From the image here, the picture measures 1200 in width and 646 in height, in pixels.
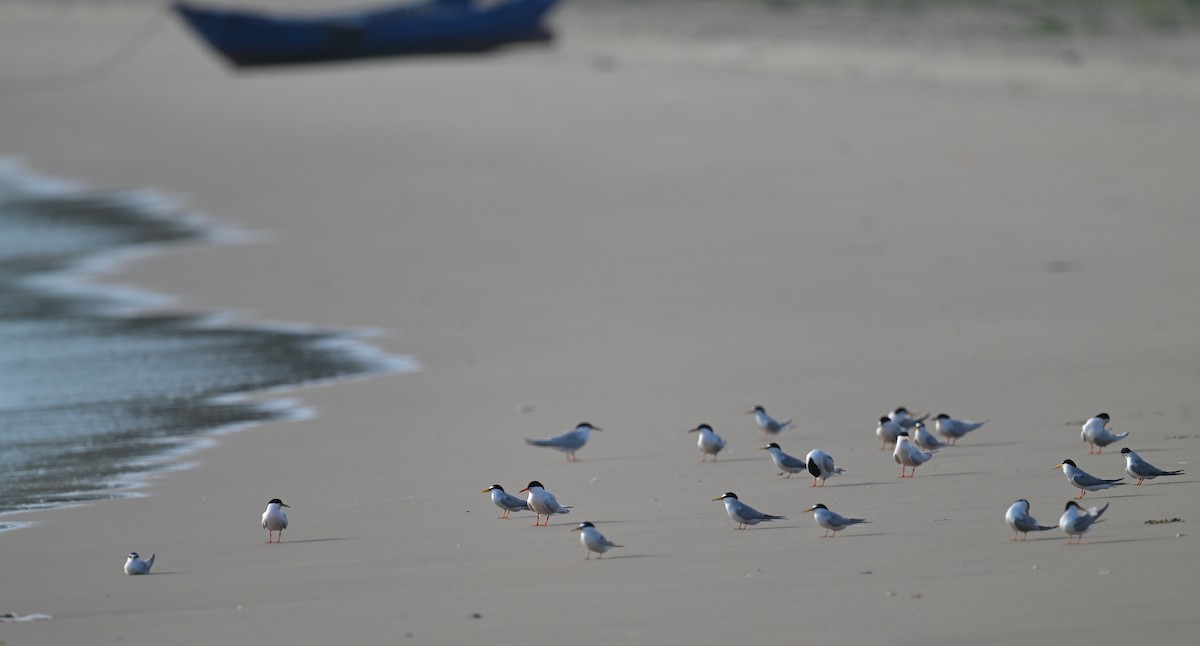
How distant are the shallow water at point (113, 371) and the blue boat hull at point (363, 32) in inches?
434

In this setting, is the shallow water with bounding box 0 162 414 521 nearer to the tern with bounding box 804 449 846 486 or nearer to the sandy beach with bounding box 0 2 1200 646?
the sandy beach with bounding box 0 2 1200 646

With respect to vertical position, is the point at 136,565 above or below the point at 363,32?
below

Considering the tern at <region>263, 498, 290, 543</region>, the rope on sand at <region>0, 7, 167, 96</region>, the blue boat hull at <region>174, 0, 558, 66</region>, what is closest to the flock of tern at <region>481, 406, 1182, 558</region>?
the tern at <region>263, 498, 290, 543</region>

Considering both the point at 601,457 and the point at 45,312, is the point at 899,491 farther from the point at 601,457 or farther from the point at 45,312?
the point at 45,312

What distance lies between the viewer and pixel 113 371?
12.9 m

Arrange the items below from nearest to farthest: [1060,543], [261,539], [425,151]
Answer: [1060,543] < [261,539] < [425,151]

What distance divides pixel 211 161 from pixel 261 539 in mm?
16260

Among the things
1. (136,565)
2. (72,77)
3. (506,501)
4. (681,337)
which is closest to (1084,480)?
(506,501)

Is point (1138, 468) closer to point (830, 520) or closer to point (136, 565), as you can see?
point (830, 520)

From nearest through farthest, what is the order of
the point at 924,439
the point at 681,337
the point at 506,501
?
the point at 506,501 → the point at 924,439 → the point at 681,337

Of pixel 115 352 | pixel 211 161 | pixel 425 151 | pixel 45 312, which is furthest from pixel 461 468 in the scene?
pixel 211 161

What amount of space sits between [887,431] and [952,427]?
33 centimetres

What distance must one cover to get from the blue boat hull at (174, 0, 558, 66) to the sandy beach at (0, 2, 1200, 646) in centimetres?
179

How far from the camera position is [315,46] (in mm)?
29578
